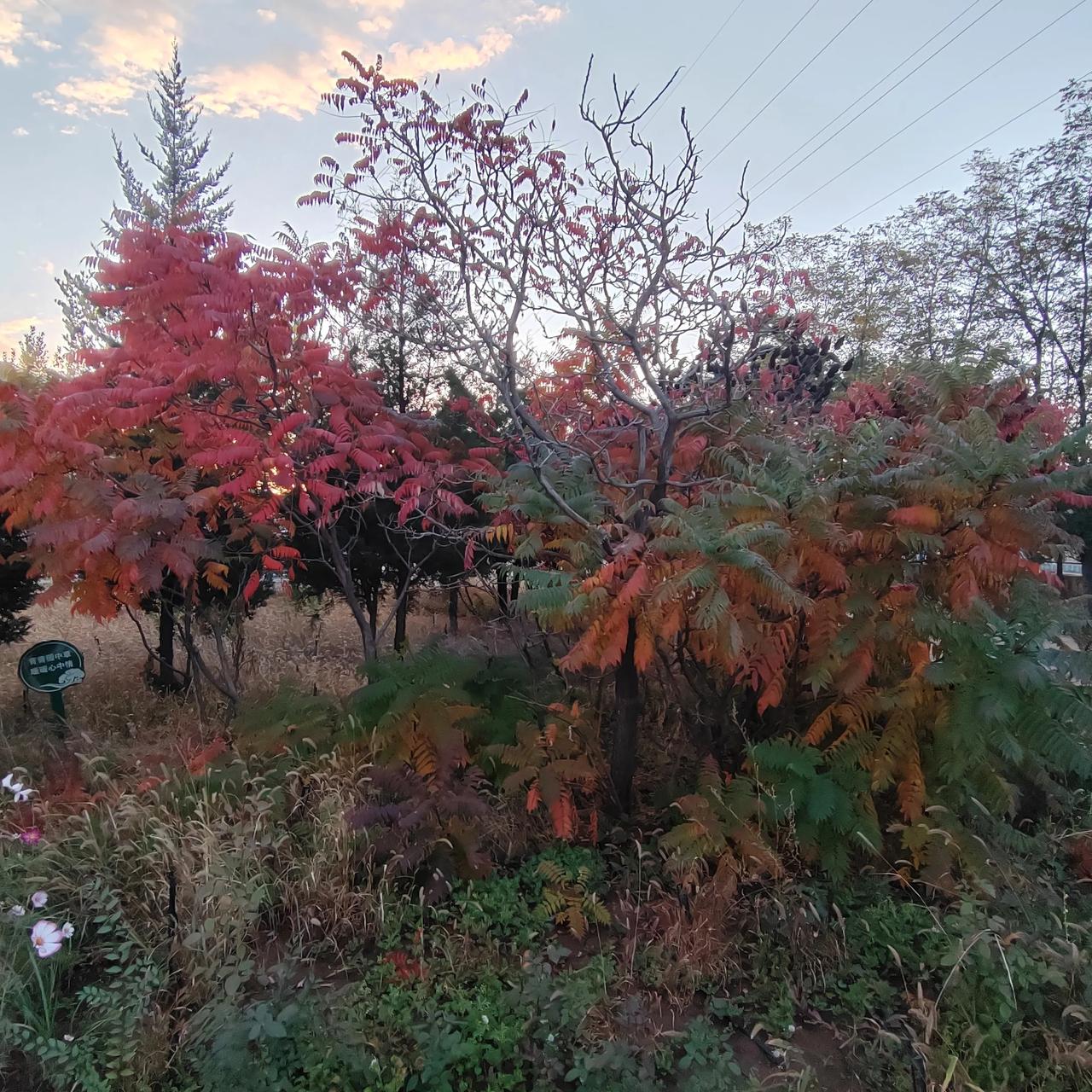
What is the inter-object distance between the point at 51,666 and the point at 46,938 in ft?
9.27

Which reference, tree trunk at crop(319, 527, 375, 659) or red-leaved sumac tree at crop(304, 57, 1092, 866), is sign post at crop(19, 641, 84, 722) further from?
red-leaved sumac tree at crop(304, 57, 1092, 866)

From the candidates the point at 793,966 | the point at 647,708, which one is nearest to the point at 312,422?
the point at 647,708

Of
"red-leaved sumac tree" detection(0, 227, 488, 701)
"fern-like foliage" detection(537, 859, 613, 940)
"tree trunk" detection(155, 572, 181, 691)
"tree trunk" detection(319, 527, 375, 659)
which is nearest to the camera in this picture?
"fern-like foliage" detection(537, 859, 613, 940)

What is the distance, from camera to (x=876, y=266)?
594 inches

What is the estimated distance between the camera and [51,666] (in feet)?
15.1

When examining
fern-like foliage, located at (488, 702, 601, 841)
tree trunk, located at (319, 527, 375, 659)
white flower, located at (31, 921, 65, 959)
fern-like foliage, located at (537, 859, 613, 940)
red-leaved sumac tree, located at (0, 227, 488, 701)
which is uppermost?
red-leaved sumac tree, located at (0, 227, 488, 701)

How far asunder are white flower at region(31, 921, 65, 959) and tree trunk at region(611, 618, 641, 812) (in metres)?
2.43

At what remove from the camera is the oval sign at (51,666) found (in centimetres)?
455

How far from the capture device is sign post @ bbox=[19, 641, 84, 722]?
4.55 meters

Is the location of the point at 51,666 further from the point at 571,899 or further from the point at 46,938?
the point at 571,899

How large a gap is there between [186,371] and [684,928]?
356 centimetres

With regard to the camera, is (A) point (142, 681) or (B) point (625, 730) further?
(A) point (142, 681)

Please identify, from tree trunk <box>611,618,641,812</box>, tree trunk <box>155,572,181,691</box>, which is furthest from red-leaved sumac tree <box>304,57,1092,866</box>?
tree trunk <box>155,572,181,691</box>

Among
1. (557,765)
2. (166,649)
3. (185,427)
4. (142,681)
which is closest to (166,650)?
(166,649)
